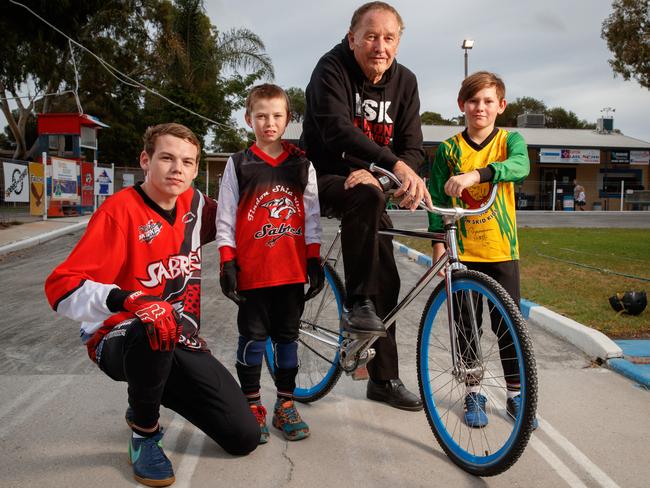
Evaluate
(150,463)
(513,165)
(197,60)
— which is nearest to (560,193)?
(197,60)

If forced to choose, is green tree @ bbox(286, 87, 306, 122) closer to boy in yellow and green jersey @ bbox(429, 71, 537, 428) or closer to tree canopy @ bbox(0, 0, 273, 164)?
tree canopy @ bbox(0, 0, 273, 164)

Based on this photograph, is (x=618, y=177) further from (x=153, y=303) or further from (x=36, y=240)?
(x=153, y=303)

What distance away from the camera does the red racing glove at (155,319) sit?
7.75 ft

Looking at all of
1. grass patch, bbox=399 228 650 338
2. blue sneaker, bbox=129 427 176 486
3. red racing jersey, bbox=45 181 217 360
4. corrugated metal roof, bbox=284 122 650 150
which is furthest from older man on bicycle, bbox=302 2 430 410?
corrugated metal roof, bbox=284 122 650 150

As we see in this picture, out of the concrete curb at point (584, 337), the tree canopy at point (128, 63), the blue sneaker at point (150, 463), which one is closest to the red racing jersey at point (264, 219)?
the blue sneaker at point (150, 463)

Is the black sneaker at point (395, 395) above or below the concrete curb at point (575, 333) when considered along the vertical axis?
below

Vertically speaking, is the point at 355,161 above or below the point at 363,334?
above

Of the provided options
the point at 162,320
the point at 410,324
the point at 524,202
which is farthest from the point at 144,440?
the point at 524,202

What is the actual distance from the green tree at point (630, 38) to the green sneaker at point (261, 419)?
28087 millimetres

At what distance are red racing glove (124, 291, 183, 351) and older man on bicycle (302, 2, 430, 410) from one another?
901mm

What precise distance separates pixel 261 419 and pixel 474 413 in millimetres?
1141

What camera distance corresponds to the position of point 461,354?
9.31 ft

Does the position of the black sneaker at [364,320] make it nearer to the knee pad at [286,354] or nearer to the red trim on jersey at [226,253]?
the knee pad at [286,354]

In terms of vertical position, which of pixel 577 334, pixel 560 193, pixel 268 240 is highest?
pixel 560 193
